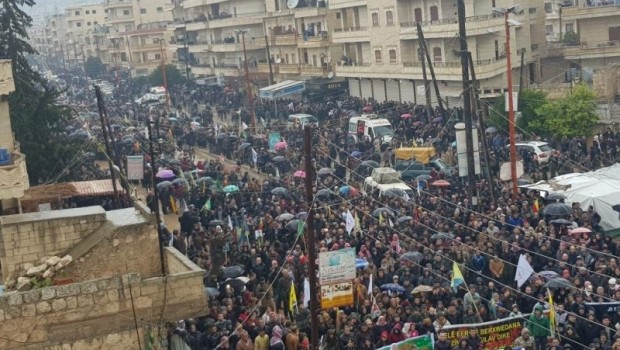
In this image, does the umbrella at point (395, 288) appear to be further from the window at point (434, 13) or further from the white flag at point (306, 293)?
the window at point (434, 13)

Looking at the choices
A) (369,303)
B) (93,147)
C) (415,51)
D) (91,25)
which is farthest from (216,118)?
(91,25)

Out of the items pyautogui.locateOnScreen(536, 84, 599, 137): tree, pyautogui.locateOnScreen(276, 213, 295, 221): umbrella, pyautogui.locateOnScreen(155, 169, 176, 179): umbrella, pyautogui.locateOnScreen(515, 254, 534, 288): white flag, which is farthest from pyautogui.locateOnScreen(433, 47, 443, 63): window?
pyautogui.locateOnScreen(515, 254, 534, 288): white flag

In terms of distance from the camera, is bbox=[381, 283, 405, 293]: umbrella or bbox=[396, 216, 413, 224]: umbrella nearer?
bbox=[381, 283, 405, 293]: umbrella

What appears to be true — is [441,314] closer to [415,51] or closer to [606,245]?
[606,245]

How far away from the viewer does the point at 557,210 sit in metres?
25.0

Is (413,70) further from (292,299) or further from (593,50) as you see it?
(292,299)

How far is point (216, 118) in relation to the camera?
211ft

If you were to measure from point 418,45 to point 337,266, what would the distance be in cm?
3505

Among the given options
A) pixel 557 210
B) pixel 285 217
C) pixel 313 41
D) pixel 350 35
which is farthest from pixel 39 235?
pixel 313 41

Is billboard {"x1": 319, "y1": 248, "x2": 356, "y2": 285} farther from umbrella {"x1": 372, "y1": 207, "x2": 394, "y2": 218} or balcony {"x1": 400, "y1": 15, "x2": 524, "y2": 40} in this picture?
balcony {"x1": 400, "y1": 15, "x2": 524, "y2": 40}

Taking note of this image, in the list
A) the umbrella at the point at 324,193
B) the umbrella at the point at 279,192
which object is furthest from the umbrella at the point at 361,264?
the umbrella at the point at 279,192

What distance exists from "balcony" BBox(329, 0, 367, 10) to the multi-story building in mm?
60

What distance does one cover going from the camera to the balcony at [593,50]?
48.8 metres

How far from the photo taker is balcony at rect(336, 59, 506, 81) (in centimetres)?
4706
